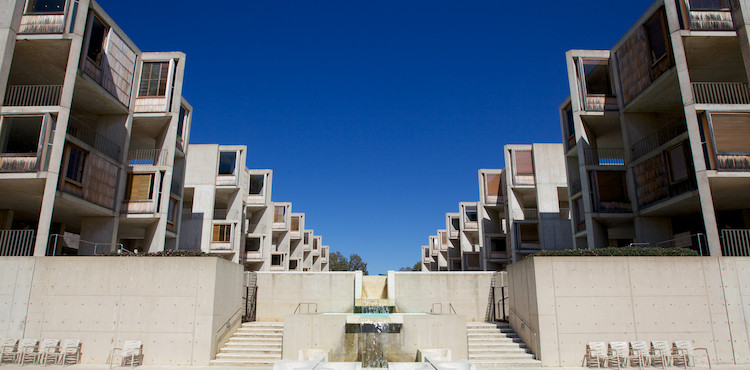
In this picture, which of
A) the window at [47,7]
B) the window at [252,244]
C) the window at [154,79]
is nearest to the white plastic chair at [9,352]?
the window at [47,7]

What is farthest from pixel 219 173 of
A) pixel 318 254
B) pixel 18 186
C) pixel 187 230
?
pixel 318 254

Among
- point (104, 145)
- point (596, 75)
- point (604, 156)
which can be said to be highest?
point (596, 75)

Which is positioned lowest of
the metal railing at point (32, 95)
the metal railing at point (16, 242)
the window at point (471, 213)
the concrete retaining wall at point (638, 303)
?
the concrete retaining wall at point (638, 303)

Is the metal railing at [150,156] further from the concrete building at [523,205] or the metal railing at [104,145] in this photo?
the concrete building at [523,205]

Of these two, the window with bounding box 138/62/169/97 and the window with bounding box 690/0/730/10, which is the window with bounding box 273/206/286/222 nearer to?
the window with bounding box 138/62/169/97

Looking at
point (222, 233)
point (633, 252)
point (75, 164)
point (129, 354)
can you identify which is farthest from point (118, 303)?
point (222, 233)

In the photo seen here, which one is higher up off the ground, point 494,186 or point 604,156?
point 494,186

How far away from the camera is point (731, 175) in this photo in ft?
57.1

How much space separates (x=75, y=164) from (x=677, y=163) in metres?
25.8

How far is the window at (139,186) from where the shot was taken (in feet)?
76.8

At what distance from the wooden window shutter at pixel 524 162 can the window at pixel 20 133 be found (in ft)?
104

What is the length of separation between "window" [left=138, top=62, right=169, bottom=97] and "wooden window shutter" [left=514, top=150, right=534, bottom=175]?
26.7 metres

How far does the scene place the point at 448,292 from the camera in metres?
20.6

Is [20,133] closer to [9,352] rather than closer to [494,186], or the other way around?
[9,352]
